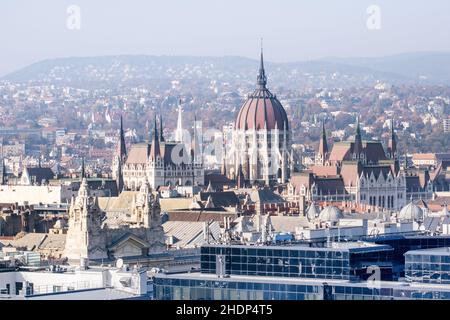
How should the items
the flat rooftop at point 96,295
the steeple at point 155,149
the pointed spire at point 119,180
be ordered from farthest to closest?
the steeple at point 155,149, the pointed spire at point 119,180, the flat rooftop at point 96,295

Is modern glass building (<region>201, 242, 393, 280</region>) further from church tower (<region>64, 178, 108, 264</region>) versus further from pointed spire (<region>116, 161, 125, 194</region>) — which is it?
pointed spire (<region>116, 161, 125, 194</region>)

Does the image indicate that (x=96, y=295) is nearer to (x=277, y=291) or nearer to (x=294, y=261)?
(x=277, y=291)

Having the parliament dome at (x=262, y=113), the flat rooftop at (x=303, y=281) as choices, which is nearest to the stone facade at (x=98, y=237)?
the flat rooftop at (x=303, y=281)

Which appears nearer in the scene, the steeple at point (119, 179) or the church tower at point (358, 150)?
the steeple at point (119, 179)

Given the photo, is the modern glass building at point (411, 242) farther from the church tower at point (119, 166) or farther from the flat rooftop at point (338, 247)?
the church tower at point (119, 166)

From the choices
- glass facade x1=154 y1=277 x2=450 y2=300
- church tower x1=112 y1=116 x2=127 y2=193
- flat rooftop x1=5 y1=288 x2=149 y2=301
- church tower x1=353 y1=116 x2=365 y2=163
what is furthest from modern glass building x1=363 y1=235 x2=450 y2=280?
church tower x1=353 y1=116 x2=365 y2=163

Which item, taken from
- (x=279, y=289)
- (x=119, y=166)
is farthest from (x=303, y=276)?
(x=119, y=166)

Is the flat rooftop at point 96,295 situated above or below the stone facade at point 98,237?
above

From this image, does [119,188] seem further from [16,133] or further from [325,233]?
[16,133]
